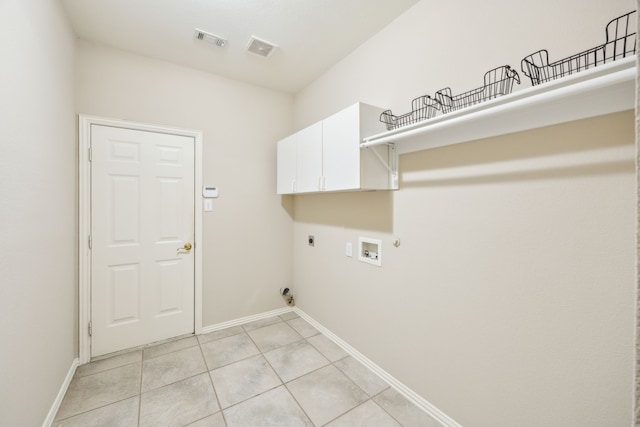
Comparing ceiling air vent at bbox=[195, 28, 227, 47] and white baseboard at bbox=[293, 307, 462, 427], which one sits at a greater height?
ceiling air vent at bbox=[195, 28, 227, 47]

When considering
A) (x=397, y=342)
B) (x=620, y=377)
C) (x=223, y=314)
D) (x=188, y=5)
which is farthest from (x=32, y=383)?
(x=620, y=377)

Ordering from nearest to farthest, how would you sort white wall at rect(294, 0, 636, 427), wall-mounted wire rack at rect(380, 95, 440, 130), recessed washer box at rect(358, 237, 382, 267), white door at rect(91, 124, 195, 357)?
white wall at rect(294, 0, 636, 427)
wall-mounted wire rack at rect(380, 95, 440, 130)
recessed washer box at rect(358, 237, 382, 267)
white door at rect(91, 124, 195, 357)

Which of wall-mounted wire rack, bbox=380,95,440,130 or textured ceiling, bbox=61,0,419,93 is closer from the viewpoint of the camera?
wall-mounted wire rack, bbox=380,95,440,130

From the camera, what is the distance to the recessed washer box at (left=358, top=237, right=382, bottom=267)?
212cm

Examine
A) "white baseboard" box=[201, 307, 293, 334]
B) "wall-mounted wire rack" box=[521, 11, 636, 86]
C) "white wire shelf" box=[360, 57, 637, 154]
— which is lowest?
"white baseboard" box=[201, 307, 293, 334]

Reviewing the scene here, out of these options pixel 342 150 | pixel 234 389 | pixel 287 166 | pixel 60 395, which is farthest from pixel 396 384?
pixel 60 395

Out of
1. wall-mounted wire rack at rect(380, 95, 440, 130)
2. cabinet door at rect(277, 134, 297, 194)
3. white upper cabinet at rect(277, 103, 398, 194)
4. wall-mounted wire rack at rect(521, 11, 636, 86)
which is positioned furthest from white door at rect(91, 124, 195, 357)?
wall-mounted wire rack at rect(521, 11, 636, 86)

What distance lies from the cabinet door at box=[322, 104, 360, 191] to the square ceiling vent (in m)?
0.89

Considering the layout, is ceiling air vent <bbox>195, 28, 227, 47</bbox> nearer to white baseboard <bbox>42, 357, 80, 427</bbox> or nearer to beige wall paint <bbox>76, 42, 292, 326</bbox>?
beige wall paint <bbox>76, 42, 292, 326</bbox>

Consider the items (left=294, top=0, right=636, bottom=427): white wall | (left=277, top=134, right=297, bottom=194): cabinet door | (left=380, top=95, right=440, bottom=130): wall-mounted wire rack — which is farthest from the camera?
(left=277, top=134, right=297, bottom=194): cabinet door

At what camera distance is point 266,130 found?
3.17 meters

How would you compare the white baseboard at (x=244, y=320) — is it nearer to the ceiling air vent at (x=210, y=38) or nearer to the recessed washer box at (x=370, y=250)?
the recessed washer box at (x=370, y=250)

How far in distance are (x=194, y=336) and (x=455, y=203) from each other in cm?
277

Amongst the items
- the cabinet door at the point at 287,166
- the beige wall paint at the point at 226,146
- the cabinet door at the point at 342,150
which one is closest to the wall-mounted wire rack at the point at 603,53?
the cabinet door at the point at 342,150
